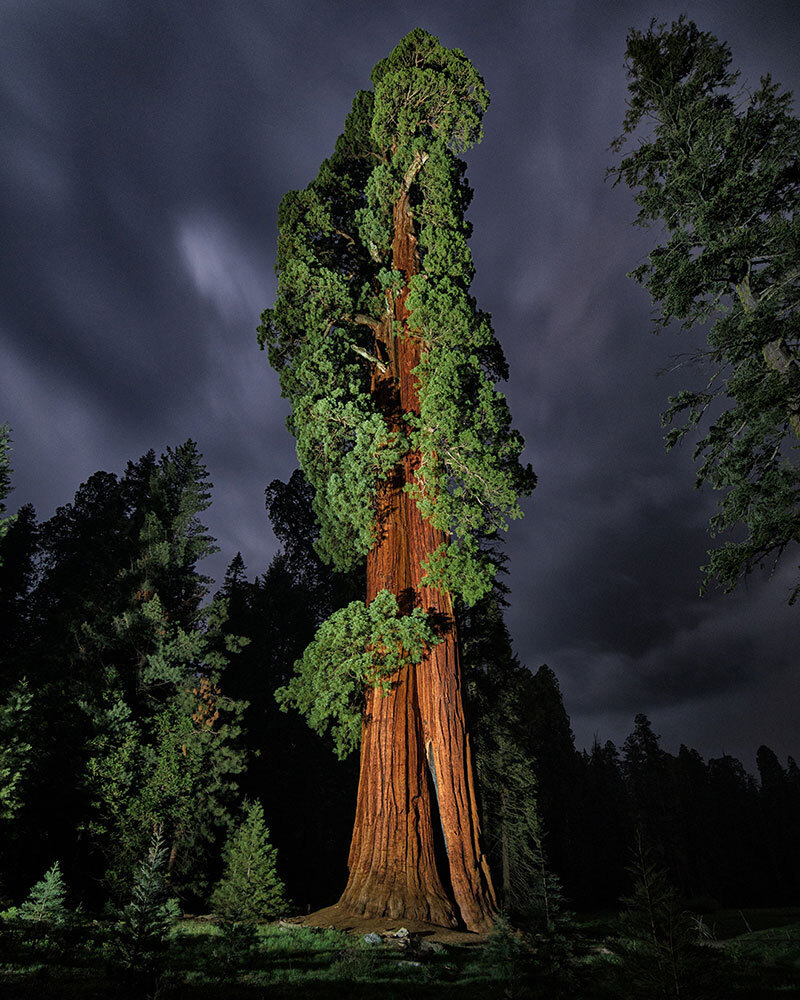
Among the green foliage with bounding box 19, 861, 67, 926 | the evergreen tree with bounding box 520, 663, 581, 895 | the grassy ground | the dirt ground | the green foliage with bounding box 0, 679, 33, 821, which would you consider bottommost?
the grassy ground

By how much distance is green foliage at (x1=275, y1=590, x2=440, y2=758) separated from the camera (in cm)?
879

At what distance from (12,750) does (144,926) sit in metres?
11.8

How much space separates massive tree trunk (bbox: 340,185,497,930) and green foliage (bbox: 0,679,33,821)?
8.35 meters

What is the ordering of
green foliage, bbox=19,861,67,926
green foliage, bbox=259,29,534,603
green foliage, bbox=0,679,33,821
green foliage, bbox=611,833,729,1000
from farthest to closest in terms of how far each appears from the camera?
green foliage, bbox=0,679,33,821
green foliage, bbox=259,29,534,603
green foliage, bbox=19,861,67,926
green foliage, bbox=611,833,729,1000

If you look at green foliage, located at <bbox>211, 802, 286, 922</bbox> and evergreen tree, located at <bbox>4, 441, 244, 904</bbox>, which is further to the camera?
evergreen tree, located at <bbox>4, 441, 244, 904</bbox>

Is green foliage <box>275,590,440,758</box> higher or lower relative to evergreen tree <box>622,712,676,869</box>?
lower

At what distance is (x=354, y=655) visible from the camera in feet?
29.5

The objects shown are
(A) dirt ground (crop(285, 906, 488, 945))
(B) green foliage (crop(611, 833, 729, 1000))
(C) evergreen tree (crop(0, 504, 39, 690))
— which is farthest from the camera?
(C) evergreen tree (crop(0, 504, 39, 690))

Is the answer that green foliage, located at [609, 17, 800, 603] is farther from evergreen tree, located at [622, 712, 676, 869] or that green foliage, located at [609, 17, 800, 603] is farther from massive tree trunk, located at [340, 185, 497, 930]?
evergreen tree, located at [622, 712, 676, 869]

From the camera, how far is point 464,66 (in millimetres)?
13359

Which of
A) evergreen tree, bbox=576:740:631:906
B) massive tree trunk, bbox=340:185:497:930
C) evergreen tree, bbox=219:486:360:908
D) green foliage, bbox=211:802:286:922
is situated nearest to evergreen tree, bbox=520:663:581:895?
evergreen tree, bbox=576:740:631:906

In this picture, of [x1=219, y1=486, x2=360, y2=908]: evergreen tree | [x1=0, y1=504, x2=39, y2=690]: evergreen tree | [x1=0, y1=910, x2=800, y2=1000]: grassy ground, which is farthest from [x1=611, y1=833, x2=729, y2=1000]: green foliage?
[x1=0, y1=504, x2=39, y2=690]: evergreen tree

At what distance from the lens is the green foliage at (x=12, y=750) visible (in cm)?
1162

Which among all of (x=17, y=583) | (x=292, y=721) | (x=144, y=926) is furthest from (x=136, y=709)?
(x=144, y=926)
